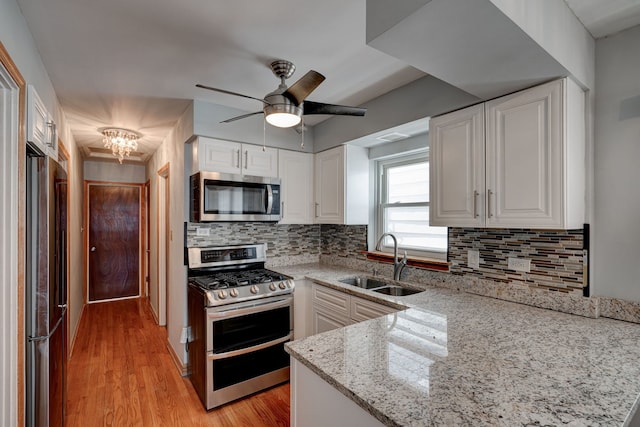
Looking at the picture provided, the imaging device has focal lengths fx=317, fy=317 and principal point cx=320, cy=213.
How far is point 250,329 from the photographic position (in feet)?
8.23

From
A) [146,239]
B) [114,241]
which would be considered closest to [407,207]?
[146,239]

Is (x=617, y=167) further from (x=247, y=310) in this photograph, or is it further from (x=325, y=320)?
(x=247, y=310)

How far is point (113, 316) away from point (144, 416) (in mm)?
2726

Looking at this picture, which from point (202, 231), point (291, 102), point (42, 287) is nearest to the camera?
point (42, 287)

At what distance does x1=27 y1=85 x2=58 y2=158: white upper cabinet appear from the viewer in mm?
1552

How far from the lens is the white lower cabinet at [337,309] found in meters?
2.22

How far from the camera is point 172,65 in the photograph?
2070 mm

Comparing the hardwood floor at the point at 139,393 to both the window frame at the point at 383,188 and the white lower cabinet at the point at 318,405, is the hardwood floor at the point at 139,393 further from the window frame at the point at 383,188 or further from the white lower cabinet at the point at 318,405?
the window frame at the point at 383,188

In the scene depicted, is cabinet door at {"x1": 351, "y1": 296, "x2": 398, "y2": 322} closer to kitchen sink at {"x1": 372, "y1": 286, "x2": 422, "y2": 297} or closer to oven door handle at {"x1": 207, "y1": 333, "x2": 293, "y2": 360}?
kitchen sink at {"x1": 372, "y1": 286, "x2": 422, "y2": 297}

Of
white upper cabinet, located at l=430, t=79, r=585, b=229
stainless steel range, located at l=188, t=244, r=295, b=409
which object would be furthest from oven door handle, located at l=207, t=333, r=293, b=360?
white upper cabinet, located at l=430, t=79, r=585, b=229

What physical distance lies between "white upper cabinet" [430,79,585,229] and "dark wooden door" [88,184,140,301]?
204 inches

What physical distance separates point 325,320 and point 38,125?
231 cm

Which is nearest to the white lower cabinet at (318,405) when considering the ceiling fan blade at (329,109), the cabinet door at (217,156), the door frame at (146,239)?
the ceiling fan blade at (329,109)

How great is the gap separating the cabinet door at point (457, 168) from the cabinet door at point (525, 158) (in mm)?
61
